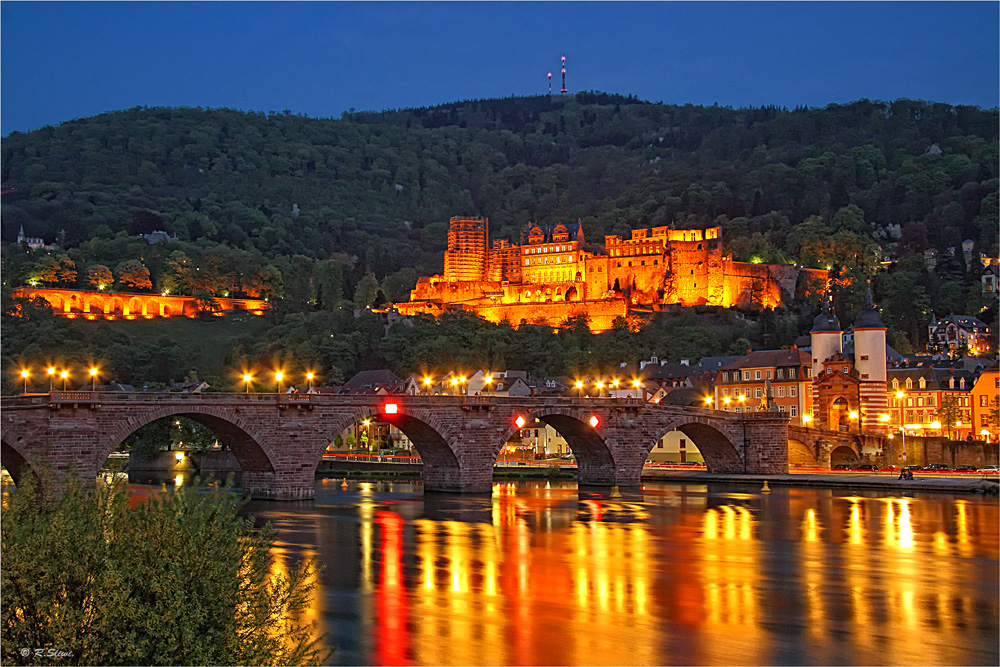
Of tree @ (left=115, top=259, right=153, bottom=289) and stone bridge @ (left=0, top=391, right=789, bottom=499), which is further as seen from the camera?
tree @ (left=115, top=259, right=153, bottom=289)

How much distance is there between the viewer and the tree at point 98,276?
169125mm

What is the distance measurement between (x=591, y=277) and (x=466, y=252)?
25181mm

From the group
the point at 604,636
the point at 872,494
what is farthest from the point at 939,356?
the point at 604,636

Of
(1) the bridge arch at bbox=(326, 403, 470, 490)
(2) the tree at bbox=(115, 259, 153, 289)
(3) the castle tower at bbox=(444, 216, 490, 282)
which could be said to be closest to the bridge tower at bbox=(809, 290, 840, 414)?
(1) the bridge arch at bbox=(326, 403, 470, 490)

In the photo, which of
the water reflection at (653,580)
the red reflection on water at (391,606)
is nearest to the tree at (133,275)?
the water reflection at (653,580)

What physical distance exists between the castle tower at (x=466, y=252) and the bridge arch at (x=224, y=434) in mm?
130040

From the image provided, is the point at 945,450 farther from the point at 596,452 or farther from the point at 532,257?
the point at 532,257

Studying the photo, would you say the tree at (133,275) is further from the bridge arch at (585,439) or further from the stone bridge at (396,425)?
the bridge arch at (585,439)

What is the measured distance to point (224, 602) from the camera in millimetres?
15312

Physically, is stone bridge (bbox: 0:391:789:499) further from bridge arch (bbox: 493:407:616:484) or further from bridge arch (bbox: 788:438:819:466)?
bridge arch (bbox: 788:438:819:466)

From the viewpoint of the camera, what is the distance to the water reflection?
958 inches

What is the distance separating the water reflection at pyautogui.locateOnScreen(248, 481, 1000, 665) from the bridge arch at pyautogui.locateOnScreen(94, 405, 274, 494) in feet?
6.06

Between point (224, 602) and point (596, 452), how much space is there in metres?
50.6

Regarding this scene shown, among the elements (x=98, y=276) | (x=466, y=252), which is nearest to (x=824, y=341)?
(x=466, y=252)
